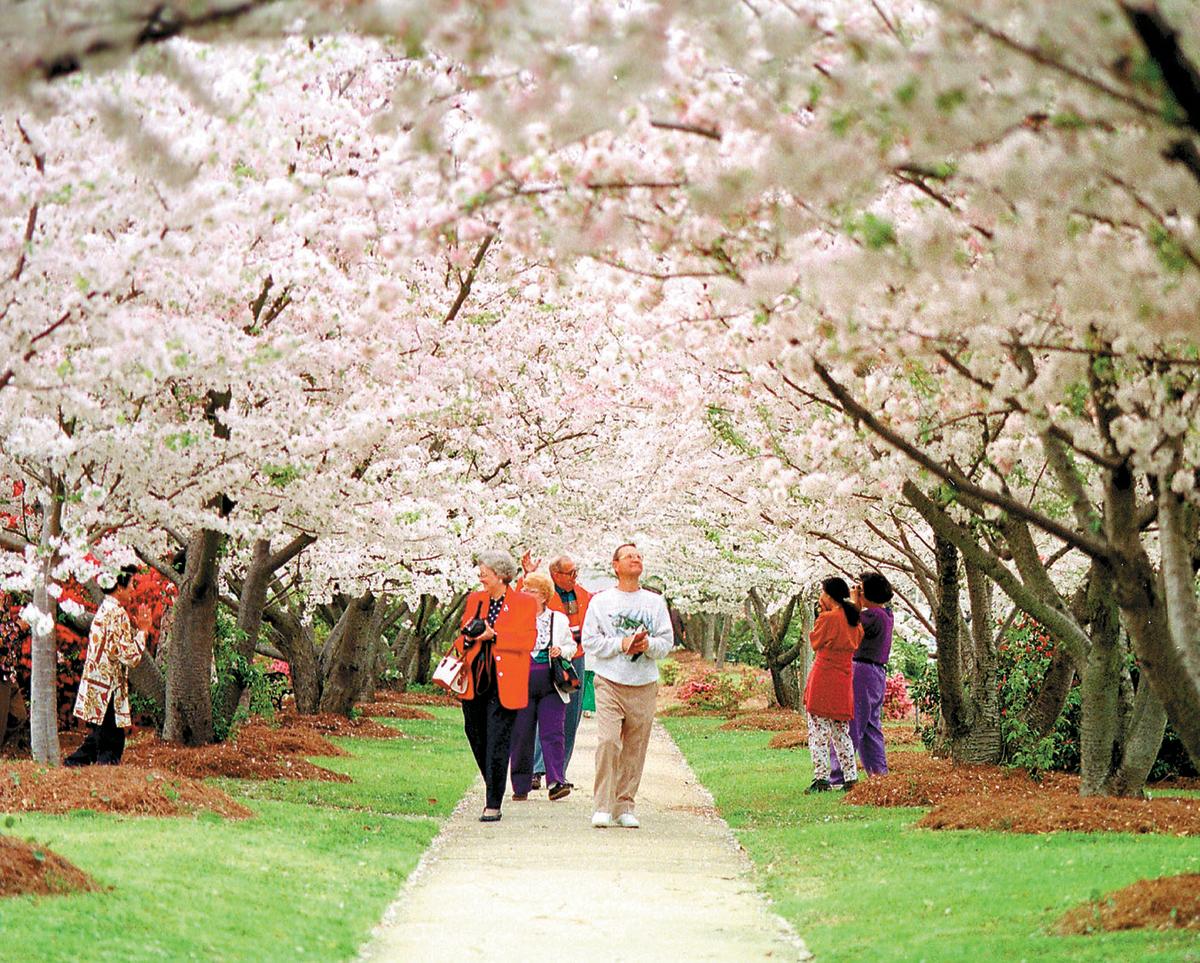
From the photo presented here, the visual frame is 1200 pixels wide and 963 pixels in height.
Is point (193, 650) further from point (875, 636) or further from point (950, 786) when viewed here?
point (950, 786)

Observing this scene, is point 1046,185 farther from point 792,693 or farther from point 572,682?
point 792,693

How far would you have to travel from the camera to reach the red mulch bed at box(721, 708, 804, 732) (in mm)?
25719

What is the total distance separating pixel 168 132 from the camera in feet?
22.2

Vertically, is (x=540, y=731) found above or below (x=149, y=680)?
below

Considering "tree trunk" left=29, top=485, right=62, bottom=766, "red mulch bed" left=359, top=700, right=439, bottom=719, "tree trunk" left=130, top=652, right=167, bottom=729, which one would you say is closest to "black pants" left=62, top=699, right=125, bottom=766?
"tree trunk" left=29, top=485, right=62, bottom=766

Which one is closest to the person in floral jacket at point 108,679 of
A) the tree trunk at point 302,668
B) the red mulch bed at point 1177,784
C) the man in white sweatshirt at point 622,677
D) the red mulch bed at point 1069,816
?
the man in white sweatshirt at point 622,677

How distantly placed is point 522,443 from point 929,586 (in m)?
6.08

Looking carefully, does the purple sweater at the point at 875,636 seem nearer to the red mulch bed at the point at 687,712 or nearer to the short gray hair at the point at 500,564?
the short gray hair at the point at 500,564

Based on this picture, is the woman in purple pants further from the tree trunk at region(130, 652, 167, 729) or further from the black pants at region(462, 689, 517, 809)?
the tree trunk at region(130, 652, 167, 729)

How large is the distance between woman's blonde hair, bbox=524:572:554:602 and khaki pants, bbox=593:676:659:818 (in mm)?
1852

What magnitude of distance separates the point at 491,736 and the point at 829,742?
4012mm

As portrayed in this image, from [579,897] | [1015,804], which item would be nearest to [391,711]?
[1015,804]

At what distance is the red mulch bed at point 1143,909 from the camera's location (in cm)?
705

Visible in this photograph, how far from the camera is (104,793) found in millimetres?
10883
